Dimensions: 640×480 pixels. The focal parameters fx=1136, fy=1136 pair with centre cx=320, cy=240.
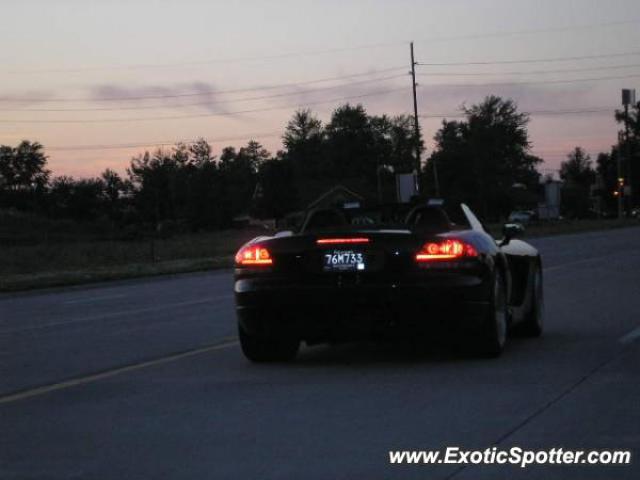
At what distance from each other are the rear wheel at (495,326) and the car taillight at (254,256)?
177 cm

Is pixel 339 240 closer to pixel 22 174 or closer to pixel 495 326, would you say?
pixel 495 326

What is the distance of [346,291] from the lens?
8.73m

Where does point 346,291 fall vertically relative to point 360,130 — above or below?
below

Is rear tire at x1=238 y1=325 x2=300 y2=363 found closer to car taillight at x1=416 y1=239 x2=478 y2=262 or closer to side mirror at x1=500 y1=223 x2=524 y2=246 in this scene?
car taillight at x1=416 y1=239 x2=478 y2=262

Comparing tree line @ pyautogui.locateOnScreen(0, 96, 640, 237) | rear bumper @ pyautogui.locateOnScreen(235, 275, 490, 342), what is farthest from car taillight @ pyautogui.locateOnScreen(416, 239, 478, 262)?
tree line @ pyautogui.locateOnScreen(0, 96, 640, 237)

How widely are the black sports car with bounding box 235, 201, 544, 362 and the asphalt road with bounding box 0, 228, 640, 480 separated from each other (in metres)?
0.34

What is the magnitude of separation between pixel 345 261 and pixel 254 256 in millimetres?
805

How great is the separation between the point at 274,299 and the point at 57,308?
10.4m

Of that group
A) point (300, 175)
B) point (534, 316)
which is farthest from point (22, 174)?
point (534, 316)

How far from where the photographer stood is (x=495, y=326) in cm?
899

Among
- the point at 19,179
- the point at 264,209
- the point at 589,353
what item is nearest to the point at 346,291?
the point at 589,353

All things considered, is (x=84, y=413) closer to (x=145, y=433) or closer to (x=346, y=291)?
(x=145, y=433)

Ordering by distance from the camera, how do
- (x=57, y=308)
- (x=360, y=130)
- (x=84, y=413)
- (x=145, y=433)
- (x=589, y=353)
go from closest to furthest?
(x=145, y=433) → (x=84, y=413) → (x=589, y=353) → (x=57, y=308) → (x=360, y=130)

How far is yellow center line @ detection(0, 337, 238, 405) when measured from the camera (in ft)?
27.0
